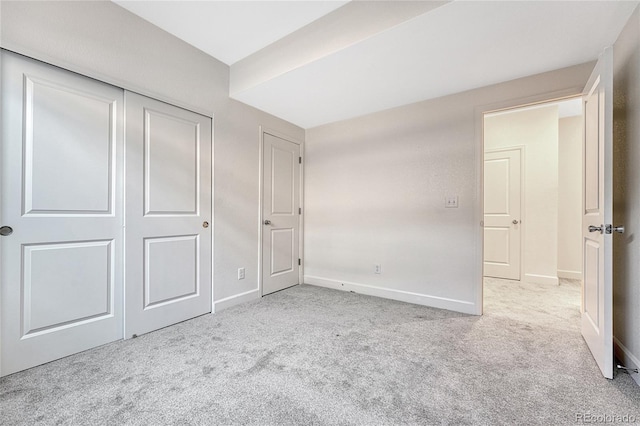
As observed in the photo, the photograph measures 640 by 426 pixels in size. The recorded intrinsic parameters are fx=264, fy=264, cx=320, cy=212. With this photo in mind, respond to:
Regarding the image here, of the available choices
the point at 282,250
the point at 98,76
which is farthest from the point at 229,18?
the point at 282,250

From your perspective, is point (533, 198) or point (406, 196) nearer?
point (406, 196)

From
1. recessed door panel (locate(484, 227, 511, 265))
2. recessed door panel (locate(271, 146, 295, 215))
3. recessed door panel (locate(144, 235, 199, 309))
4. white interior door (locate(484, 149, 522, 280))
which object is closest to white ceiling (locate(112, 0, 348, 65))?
recessed door panel (locate(271, 146, 295, 215))

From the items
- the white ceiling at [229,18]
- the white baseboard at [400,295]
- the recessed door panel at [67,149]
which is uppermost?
the white ceiling at [229,18]

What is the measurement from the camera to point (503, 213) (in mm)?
4137

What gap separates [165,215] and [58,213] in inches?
27.0

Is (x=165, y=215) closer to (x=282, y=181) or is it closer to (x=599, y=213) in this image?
(x=282, y=181)

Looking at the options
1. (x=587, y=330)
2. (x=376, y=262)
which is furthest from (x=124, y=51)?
(x=587, y=330)

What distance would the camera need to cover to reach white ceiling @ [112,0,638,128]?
1672mm

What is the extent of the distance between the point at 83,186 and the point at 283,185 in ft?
6.83

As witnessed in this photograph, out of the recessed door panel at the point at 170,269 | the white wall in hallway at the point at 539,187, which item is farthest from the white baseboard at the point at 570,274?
the recessed door panel at the point at 170,269

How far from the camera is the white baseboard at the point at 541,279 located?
372cm

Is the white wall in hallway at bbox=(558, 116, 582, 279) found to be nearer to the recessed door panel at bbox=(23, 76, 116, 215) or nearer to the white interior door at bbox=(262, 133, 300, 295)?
the white interior door at bbox=(262, 133, 300, 295)

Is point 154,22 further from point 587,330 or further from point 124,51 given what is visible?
point 587,330

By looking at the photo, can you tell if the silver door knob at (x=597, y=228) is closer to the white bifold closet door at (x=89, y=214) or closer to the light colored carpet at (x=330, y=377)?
the light colored carpet at (x=330, y=377)
